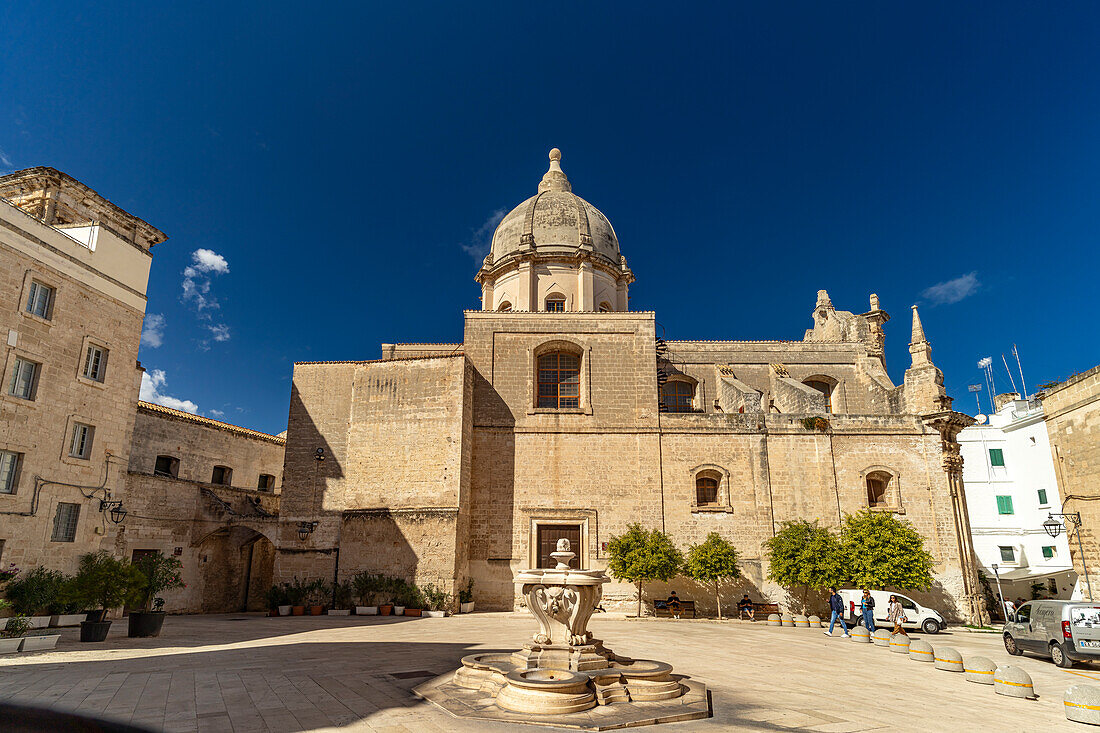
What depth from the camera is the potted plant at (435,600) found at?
18156 mm

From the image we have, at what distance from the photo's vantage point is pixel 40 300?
14766 mm

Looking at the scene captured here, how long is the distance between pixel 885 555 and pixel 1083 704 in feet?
38.3

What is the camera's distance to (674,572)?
18922 millimetres

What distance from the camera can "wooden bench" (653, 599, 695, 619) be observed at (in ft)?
63.2

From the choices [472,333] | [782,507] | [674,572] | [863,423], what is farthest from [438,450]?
[863,423]

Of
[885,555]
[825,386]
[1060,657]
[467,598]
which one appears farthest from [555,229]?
[1060,657]

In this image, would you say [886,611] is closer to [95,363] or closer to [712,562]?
[712,562]

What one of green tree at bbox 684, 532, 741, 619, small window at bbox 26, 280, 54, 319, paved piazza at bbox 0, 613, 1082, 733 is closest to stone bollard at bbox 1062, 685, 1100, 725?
paved piazza at bbox 0, 613, 1082, 733

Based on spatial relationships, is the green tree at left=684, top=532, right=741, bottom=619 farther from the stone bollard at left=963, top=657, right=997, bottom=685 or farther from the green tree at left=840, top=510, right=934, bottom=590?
the stone bollard at left=963, top=657, right=997, bottom=685

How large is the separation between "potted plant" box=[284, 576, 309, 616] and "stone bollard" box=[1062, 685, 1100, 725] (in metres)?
17.7

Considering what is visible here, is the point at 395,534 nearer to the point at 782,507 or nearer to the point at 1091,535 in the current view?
the point at 782,507

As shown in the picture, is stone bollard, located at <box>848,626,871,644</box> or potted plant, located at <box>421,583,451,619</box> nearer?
stone bollard, located at <box>848,626,871,644</box>

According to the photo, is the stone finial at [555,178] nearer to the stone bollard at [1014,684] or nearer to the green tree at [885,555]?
the green tree at [885,555]

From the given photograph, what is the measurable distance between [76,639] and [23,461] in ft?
13.9
